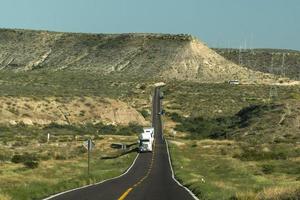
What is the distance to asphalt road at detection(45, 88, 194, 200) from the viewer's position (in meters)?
23.5

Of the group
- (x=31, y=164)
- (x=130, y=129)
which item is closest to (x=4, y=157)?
(x=31, y=164)

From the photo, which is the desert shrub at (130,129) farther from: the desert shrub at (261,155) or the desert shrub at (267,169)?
the desert shrub at (267,169)

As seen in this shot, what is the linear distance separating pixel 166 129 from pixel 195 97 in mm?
41046

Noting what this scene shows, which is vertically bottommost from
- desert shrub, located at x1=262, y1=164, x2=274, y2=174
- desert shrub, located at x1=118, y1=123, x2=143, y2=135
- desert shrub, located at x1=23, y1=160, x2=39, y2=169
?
desert shrub, located at x1=262, y1=164, x2=274, y2=174

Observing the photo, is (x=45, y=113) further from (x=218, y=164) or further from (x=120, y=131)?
(x=218, y=164)

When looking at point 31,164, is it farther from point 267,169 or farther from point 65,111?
point 65,111

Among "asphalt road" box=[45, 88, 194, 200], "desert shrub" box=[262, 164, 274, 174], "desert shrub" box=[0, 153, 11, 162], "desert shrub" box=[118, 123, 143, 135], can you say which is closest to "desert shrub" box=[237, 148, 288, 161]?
"desert shrub" box=[262, 164, 274, 174]

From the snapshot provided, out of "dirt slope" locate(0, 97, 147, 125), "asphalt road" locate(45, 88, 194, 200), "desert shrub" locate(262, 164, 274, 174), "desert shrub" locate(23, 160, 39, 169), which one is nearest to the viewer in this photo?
"asphalt road" locate(45, 88, 194, 200)

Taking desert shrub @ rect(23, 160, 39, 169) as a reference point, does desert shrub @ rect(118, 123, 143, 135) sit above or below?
above

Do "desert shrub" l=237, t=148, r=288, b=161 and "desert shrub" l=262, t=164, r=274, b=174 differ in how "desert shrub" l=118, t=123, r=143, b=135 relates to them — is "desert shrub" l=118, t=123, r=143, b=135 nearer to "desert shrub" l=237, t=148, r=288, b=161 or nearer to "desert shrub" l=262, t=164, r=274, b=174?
"desert shrub" l=237, t=148, r=288, b=161

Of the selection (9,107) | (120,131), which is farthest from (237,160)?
(9,107)

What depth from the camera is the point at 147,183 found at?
35.8 metres

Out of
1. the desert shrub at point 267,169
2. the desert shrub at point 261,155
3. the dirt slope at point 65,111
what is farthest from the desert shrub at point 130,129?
the desert shrub at point 267,169

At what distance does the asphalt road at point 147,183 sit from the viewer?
77.3ft
